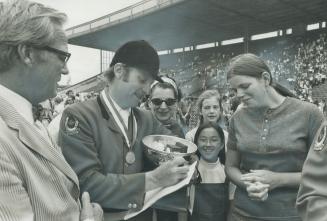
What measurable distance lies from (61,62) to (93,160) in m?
0.65

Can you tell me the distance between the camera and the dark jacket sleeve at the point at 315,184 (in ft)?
5.26

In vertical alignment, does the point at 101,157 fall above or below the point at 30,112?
below

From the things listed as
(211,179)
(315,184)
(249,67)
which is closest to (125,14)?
(211,179)

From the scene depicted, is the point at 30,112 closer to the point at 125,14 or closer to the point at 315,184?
the point at 315,184

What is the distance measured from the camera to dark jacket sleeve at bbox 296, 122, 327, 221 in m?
1.60

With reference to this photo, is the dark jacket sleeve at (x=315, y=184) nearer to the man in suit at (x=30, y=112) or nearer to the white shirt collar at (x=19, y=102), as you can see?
the man in suit at (x=30, y=112)

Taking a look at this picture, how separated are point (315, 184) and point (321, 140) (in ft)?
0.64

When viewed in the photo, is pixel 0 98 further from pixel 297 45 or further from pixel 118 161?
pixel 297 45

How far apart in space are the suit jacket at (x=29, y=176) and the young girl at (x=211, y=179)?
1722 millimetres

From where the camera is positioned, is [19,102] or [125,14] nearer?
[19,102]

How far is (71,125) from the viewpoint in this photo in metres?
2.22

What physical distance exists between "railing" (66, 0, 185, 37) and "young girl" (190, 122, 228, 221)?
702 inches

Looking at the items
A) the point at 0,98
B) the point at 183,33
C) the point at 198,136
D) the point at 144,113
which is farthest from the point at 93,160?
the point at 183,33

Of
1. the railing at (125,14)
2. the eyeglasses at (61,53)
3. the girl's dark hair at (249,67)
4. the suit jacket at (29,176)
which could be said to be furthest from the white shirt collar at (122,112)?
the railing at (125,14)
